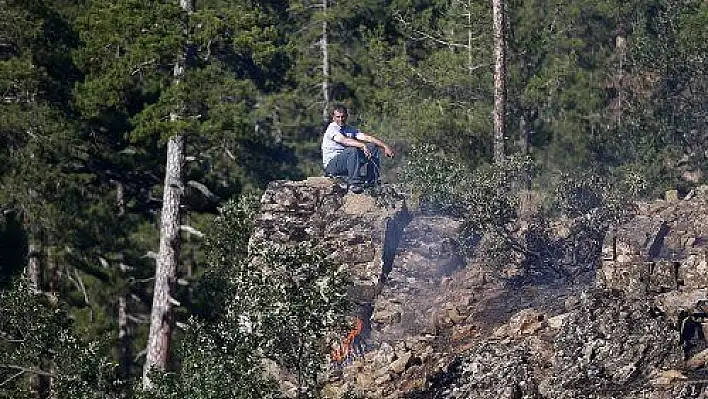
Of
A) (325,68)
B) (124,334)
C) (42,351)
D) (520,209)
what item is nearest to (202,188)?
(520,209)

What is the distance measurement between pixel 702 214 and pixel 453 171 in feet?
11.1

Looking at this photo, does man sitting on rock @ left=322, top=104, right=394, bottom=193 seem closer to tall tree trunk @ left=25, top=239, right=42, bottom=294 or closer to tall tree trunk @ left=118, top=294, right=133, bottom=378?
tall tree trunk @ left=25, top=239, right=42, bottom=294

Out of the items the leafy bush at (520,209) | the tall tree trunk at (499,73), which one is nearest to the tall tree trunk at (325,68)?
the tall tree trunk at (499,73)

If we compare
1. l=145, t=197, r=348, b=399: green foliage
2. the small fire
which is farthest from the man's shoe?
l=145, t=197, r=348, b=399: green foliage

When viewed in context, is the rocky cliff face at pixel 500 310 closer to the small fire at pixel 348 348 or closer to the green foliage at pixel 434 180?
the small fire at pixel 348 348

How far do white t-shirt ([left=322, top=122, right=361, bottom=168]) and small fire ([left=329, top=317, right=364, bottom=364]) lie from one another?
139 inches

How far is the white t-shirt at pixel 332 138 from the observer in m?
18.8

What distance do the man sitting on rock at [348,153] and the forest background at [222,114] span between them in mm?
604

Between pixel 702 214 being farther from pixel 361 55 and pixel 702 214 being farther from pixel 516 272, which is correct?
pixel 361 55

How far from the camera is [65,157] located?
85.9 ft

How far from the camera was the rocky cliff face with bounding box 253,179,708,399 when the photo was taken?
13.0 meters

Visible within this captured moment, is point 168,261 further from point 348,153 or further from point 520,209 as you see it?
point 520,209

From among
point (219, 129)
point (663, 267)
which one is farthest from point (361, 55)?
point (663, 267)

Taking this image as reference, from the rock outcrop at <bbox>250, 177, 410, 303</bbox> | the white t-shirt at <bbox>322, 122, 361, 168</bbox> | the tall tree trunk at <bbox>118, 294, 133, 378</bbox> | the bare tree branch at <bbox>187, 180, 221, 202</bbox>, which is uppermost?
the white t-shirt at <bbox>322, 122, 361, 168</bbox>
